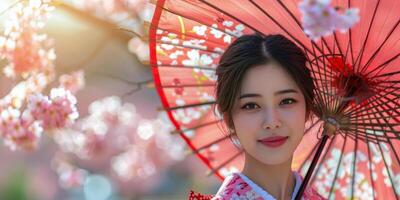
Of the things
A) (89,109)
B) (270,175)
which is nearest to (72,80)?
(89,109)

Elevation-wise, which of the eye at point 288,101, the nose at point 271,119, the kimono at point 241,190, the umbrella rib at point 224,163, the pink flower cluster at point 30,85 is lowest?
the kimono at point 241,190

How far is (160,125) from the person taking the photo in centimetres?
693

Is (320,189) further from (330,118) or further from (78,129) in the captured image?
(78,129)

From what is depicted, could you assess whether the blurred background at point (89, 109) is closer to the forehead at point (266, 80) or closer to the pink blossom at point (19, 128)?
the pink blossom at point (19, 128)

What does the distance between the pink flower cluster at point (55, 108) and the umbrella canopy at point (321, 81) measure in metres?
0.83

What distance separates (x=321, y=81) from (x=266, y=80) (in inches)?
11.4

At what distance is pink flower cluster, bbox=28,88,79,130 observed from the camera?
156 inches

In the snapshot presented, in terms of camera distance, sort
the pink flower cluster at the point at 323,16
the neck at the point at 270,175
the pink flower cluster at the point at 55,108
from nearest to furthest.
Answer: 1. the pink flower cluster at the point at 323,16
2. the neck at the point at 270,175
3. the pink flower cluster at the point at 55,108

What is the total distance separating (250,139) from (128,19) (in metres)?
2.10

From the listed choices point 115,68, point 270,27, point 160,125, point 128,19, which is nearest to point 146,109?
point 115,68

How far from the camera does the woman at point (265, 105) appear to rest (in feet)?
8.37

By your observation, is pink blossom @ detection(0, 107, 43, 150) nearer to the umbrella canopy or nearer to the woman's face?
the umbrella canopy

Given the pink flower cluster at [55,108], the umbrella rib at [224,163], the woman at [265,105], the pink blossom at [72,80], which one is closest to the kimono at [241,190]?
the woman at [265,105]

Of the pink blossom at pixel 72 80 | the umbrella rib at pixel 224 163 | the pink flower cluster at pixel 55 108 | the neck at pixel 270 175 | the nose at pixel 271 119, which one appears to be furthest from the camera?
the pink blossom at pixel 72 80
